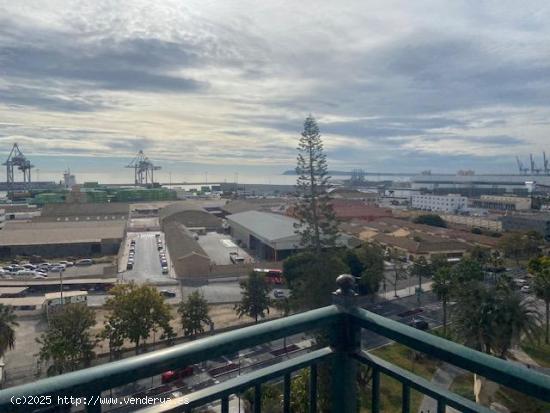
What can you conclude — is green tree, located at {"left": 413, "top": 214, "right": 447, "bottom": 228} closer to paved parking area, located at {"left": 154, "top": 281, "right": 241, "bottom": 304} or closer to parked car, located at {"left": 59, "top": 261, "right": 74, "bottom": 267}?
paved parking area, located at {"left": 154, "top": 281, "right": 241, "bottom": 304}

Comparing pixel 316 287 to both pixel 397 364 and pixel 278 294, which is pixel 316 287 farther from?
pixel 278 294

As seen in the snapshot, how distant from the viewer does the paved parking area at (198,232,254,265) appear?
14.2 meters

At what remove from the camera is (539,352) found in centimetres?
707

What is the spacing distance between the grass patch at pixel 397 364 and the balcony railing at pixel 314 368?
4367mm

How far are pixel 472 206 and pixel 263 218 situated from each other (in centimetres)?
2331

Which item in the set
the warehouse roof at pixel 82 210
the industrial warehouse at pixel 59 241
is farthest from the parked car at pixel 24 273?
the warehouse roof at pixel 82 210

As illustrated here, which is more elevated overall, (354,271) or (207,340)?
(207,340)

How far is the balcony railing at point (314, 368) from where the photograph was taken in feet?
2.08

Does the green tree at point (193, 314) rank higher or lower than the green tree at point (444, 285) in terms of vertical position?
lower

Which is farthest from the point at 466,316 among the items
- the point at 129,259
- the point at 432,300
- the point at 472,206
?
the point at 472,206

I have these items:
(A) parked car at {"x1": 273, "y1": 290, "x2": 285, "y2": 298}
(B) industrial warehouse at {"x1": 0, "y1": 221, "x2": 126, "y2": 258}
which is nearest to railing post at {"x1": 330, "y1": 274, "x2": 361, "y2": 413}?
(A) parked car at {"x1": 273, "y1": 290, "x2": 285, "y2": 298}

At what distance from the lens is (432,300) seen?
392 inches

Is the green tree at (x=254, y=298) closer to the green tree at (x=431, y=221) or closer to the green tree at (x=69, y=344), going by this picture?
the green tree at (x=69, y=344)

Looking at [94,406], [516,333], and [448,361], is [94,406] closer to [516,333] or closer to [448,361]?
[448,361]
